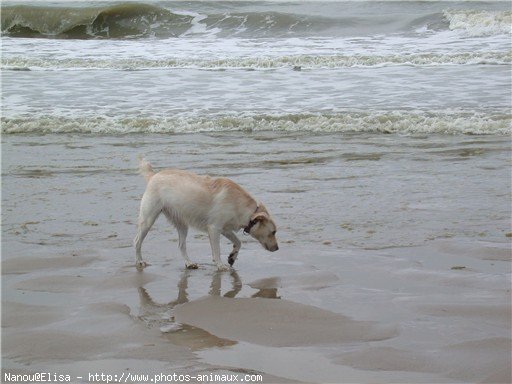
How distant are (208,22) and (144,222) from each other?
82.0 feet

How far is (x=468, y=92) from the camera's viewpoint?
16.4 metres

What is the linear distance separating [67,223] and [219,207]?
84.0 inches

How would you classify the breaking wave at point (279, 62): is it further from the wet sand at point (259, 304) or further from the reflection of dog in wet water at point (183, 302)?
the reflection of dog in wet water at point (183, 302)

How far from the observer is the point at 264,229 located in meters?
7.17

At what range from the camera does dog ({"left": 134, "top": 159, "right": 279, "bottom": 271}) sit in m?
7.19

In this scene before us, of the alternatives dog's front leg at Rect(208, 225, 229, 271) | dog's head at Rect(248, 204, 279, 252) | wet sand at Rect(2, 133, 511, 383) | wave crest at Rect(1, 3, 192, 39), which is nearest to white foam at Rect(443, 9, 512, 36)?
wave crest at Rect(1, 3, 192, 39)

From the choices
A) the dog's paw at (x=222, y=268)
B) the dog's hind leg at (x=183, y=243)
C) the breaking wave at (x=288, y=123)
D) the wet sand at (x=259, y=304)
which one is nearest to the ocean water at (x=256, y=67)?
the breaking wave at (x=288, y=123)

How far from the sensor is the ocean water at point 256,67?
14.5 m

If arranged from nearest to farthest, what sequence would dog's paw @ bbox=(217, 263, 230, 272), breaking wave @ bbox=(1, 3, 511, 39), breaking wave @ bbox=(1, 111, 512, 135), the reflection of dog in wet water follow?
the reflection of dog in wet water
dog's paw @ bbox=(217, 263, 230, 272)
breaking wave @ bbox=(1, 111, 512, 135)
breaking wave @ bbox=(1, 3, 511, 39)

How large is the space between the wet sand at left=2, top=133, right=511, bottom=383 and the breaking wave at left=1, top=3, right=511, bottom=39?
1989 cm

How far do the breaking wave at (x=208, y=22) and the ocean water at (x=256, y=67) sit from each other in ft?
0.24

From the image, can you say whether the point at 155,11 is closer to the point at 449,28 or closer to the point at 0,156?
the point at 449,28

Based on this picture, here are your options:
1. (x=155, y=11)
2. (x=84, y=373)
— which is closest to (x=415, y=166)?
(x=84, y=373)

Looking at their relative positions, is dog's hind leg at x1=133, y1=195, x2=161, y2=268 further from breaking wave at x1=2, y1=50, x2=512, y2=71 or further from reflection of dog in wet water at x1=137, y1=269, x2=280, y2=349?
breaking wave at x1=2, y1=50, x2=512, y2=71
